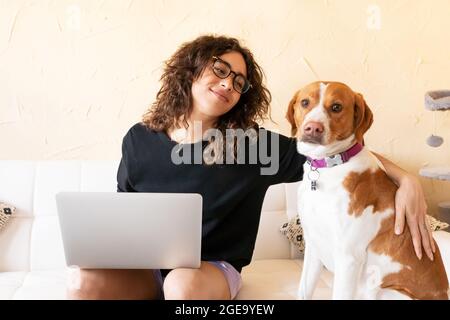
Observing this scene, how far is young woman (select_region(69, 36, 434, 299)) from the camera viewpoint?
1227 millimetres

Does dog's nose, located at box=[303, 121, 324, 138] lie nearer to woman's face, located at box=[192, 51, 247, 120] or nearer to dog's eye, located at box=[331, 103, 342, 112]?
dog's eye, located at box=[331, 103, 342, 112]

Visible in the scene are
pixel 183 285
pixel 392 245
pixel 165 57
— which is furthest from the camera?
pixel 165 57

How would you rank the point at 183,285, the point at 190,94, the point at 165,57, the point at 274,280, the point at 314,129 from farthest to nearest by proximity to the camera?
the point at 165,57
the point at 274,280
the point at 190,94
the point at 183,285
the point at 314,129

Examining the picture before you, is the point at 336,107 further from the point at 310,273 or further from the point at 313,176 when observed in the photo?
the point at 310,273

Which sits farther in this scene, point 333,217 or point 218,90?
point 218,90

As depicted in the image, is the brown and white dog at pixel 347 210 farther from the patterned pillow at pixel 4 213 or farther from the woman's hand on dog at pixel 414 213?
the patterned pillow at pixel 4 213

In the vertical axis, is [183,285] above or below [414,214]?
below

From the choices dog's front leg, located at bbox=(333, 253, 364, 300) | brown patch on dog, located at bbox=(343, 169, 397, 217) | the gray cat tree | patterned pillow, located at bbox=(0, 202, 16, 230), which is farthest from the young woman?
the gray cat tree

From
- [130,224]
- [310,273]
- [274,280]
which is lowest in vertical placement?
[274,280]

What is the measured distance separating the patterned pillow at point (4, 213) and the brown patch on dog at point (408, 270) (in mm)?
1321

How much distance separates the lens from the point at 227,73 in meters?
1.24

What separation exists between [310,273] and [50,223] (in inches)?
44.6

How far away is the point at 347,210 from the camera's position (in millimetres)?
913

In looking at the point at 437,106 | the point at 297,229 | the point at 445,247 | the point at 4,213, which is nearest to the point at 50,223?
the point at 4,213
